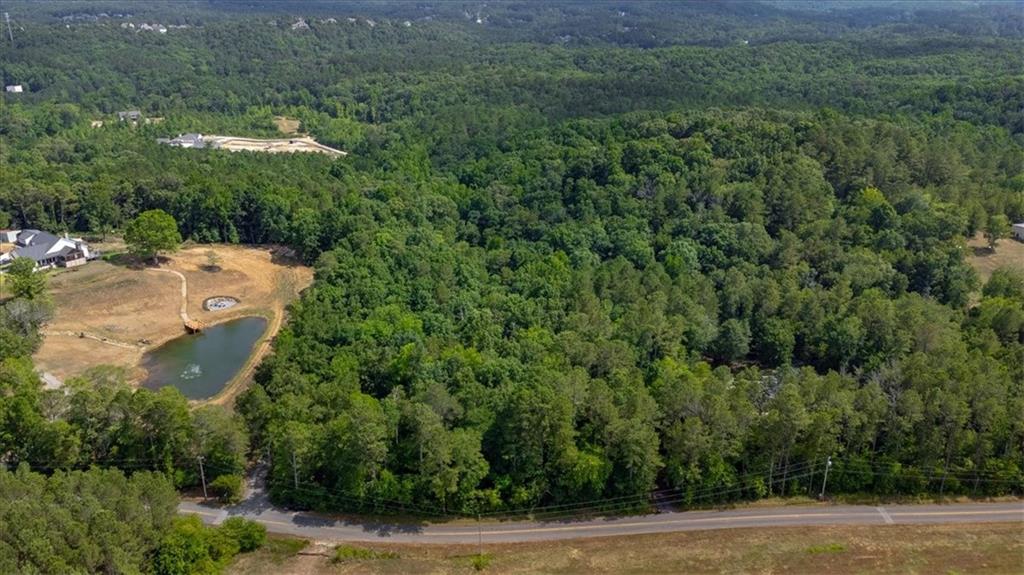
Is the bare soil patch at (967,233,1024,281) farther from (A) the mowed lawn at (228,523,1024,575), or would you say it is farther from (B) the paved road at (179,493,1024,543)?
(A) the mowed lawn at (228,523,1024,575)

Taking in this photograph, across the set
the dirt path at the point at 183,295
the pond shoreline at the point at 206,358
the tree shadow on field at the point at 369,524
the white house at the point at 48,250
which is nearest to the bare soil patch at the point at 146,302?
the dirt path at the point at 183,295

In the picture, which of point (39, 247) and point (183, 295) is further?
point (39, 247)

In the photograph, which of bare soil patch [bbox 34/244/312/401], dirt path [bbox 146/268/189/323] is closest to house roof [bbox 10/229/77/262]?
bare soil patch [bbox 34/244/312/401]

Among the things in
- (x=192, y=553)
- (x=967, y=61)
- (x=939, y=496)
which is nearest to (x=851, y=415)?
(x=939, y=496)

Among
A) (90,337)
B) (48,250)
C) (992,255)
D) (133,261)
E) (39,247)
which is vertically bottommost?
(90,337)

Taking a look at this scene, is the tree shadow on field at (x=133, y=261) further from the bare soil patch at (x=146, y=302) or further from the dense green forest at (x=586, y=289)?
the dense green forest at (x=586, y=289)

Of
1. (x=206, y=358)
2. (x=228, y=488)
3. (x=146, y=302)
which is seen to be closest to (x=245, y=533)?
(x=228, y=488)

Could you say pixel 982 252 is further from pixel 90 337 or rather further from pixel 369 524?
pixel 90 337
